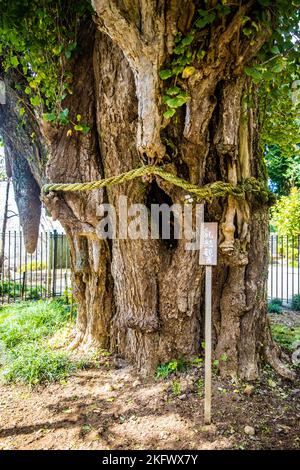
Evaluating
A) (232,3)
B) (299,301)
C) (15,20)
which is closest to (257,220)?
(232,3)

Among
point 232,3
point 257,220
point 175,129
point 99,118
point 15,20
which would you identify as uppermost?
point 15,20

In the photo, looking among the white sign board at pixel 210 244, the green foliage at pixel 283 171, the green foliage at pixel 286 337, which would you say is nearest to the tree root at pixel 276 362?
the green foliage at pixel 286 337

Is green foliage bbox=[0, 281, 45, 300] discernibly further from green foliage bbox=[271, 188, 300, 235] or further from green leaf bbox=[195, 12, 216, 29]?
green foliage bbox=[271, 188, 300, 235]

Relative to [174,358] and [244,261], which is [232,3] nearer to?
[244,261]

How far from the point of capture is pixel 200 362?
3055mm

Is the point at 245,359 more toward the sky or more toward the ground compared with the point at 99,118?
more toward the ground

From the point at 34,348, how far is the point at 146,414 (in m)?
1.74

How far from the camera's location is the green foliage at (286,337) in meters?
3.68

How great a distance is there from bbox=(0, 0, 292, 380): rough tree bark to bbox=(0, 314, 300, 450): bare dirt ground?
257 mm

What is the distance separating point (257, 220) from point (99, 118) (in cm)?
192

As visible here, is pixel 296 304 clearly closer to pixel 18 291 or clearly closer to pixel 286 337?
pixel 286 337

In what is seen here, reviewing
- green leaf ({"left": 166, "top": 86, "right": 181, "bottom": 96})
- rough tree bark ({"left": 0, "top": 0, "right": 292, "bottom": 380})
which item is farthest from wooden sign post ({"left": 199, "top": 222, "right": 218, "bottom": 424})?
green leaf ({"left": 166, "top": 86, "right": 181, "bottom": 96})

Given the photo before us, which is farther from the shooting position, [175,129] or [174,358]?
[174,358]

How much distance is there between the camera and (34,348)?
11.8ft
